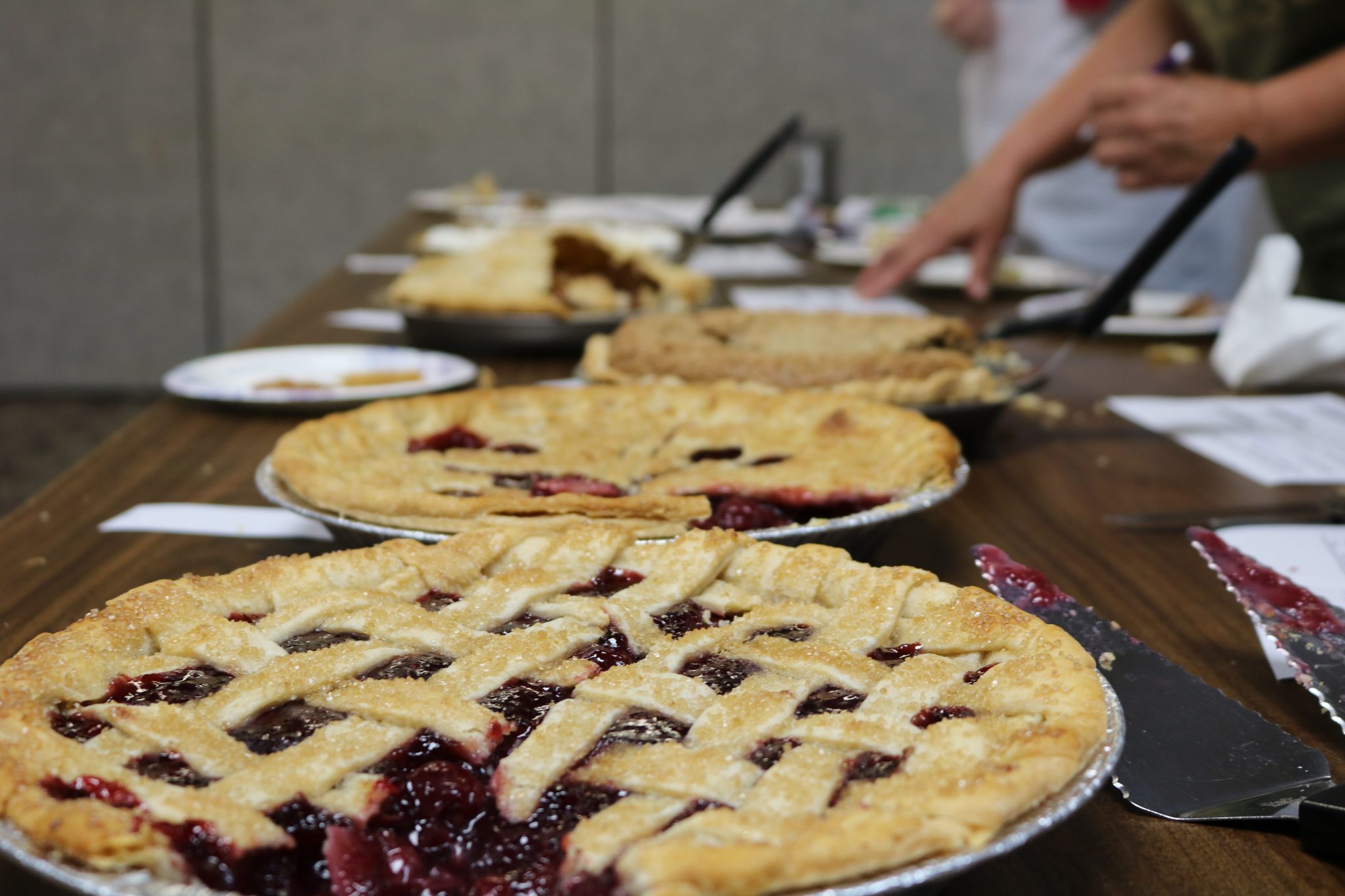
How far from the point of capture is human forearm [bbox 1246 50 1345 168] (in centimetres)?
202

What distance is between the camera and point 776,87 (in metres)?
6.15

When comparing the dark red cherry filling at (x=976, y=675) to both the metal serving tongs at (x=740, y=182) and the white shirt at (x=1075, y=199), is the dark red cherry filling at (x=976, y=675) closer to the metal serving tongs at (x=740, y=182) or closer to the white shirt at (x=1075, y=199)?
the metal serving tongs at (x=740, y=182)

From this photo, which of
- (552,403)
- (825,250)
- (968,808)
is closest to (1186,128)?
(825,250)

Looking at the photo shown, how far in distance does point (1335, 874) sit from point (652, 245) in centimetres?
234

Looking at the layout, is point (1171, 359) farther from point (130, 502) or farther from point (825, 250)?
point (130, 502)

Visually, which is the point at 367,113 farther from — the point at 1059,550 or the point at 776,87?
the point at 1059,550

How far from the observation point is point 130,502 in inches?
50.7

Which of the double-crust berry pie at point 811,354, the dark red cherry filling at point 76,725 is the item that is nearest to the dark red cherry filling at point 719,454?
the double-crust berry pie at point 811,354

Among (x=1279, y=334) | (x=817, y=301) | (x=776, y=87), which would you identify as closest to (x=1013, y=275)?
(x=817, y=301)

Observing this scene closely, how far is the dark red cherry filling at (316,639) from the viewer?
778 mm

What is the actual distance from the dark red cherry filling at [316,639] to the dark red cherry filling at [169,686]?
0.05 metres

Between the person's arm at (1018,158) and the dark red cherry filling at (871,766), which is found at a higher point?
the person's arm at (1018,158)

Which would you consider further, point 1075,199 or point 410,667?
point 1075,199

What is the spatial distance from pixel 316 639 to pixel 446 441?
19.9 inches
